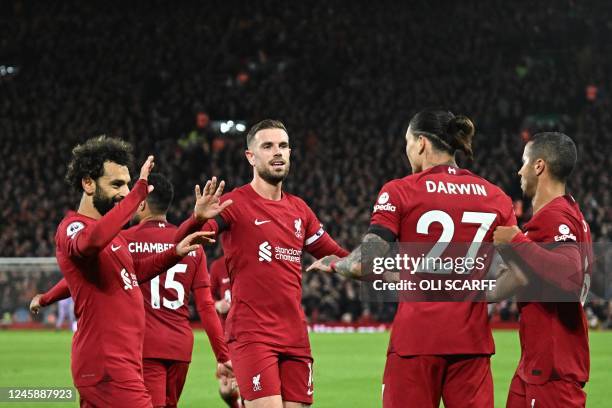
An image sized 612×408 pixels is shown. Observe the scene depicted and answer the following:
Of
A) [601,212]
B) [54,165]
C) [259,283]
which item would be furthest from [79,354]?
[54,165]

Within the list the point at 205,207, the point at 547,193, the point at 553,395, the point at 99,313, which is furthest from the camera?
the point at 205,207

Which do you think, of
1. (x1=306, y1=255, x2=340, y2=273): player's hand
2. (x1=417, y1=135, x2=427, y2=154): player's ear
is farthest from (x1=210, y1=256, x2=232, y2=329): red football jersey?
(x1=417, y1=135, x2=427, y2=154): player's ear

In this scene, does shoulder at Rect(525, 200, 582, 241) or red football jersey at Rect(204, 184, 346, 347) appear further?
red football jersey at Rect(204, 184, 346, 347)

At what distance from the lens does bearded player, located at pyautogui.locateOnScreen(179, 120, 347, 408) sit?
6.06m

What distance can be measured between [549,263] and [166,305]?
3395mm

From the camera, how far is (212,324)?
291 inches

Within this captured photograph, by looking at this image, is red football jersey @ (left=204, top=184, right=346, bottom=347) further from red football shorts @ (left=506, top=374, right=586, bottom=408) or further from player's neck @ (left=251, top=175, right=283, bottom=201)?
red football shorts @ (left=506, top=374, right=586, bottom=408)

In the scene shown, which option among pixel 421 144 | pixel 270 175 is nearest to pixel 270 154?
pixel 270 175

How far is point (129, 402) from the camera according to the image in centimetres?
521

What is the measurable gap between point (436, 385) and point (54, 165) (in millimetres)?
28169

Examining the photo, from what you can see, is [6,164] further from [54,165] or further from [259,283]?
[259,283]

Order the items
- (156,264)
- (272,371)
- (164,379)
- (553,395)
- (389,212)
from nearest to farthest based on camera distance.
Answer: (389,212)
(553,395)
(156,264)
(272,371)
(164,379)

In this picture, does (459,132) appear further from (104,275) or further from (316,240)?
(104,275)

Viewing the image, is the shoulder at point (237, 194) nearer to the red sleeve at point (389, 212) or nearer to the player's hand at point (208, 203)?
the player's hand at point (208, 203)
